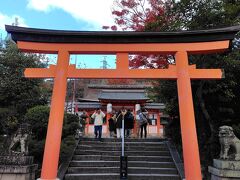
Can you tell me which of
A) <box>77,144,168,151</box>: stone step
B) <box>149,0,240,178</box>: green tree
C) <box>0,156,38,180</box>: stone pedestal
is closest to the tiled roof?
<box>77,144,168,151</box>: stone step

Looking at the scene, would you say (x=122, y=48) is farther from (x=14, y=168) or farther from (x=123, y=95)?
(x=123, y=95)

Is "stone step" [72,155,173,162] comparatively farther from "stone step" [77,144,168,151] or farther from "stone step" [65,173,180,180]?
"stone step" [65,173,180,180]

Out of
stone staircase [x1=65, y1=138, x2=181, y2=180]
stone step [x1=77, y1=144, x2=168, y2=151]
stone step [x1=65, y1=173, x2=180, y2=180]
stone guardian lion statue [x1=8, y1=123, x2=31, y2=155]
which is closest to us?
stone guardian lion statue [x1=8, y1=123, x2=31, y2=155]

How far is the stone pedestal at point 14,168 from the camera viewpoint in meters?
7.58

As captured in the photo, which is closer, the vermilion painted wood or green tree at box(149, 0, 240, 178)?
the vermilion painted wood

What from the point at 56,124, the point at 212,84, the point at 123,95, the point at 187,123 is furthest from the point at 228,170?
the point at 123,95

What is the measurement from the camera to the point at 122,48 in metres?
8.65

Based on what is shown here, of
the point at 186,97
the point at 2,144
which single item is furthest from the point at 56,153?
the point at 2,144

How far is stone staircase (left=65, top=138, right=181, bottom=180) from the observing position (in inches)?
373

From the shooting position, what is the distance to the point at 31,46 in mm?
8617

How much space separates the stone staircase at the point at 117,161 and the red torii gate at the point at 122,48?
9.06ft

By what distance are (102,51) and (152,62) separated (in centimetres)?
505

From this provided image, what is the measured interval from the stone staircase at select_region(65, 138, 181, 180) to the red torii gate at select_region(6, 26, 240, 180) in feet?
9.06

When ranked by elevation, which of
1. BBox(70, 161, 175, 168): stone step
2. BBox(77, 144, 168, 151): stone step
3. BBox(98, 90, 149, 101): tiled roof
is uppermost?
BBox(98, 90, 149, 101): tiled roof
